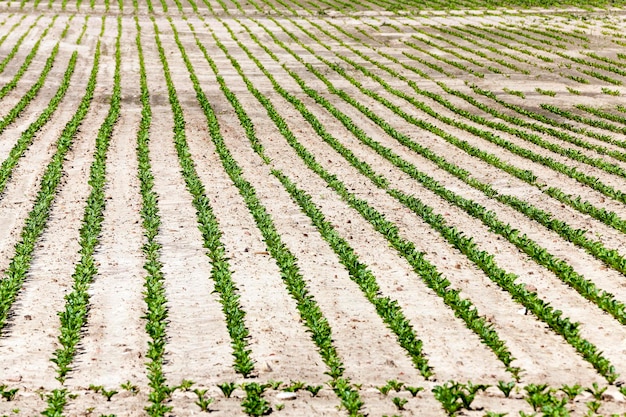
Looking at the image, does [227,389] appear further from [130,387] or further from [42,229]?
[42,229]

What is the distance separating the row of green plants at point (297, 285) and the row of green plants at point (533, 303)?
2.82 metres

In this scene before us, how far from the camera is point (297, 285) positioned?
37.3 ft

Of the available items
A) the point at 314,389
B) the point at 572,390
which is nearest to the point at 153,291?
the point at 314,389

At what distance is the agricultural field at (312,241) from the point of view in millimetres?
8875

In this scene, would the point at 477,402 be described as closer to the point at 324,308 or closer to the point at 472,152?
the point at 324,308

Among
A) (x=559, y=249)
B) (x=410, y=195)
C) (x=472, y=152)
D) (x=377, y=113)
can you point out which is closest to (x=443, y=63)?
(x=377, y=113)

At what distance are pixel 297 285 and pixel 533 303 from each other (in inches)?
131

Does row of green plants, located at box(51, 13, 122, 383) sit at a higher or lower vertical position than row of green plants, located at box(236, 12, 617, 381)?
lower

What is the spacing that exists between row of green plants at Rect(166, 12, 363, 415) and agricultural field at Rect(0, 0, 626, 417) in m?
0.04

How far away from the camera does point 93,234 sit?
529 inches

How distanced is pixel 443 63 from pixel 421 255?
832 inches

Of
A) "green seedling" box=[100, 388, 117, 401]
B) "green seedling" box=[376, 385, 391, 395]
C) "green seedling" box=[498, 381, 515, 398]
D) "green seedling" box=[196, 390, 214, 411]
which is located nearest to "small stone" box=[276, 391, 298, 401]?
"green seedling" box=[196, 390, 214, 411]

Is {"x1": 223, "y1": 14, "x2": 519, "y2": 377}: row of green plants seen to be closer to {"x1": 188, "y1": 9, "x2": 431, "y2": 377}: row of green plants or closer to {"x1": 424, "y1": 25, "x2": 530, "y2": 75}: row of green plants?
{"x1": 188, "y1": 9, "x2": 431, "y2": 377}: row of green plants

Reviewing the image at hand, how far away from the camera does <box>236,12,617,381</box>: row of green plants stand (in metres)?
9.16
